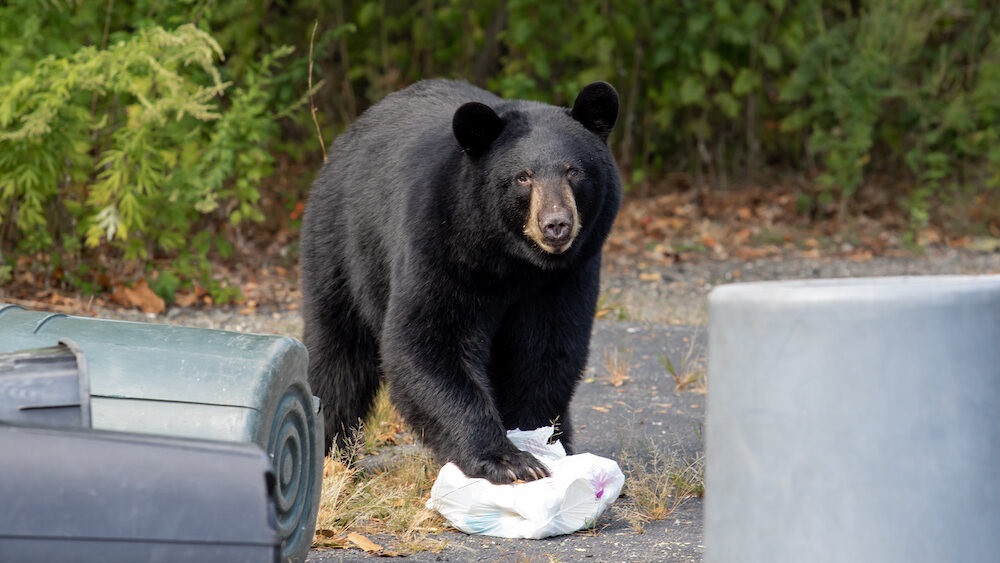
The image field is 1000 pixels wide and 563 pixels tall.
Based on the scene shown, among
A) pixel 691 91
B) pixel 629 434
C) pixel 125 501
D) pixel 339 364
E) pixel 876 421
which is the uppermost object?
pixel 691 91

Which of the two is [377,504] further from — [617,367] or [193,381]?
[617,367]

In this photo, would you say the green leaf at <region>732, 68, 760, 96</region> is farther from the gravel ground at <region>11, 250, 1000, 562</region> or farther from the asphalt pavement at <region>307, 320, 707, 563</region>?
the asphalt pavement at <region>307, 320, 707, 563</region>

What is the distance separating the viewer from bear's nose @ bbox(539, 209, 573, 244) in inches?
157

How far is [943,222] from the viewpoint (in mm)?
11117

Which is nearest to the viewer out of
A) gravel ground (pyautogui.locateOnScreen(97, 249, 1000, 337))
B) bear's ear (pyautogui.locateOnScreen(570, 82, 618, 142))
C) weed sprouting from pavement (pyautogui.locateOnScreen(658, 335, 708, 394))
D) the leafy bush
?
bear's ear (pyautogui.locateOnScreen(570, 82, 618, 142))

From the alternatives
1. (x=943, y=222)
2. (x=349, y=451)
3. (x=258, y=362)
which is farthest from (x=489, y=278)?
(x=943, y=222)

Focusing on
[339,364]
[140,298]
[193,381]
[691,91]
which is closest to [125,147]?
[140,298]

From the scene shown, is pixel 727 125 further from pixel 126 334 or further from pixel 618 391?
pixel 126 334

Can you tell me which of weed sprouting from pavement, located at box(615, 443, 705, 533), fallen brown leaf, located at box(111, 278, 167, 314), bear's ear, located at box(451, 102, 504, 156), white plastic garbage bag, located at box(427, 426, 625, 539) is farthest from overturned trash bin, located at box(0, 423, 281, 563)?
fallen brown leaf, located at box(111, 278, 167, 314)

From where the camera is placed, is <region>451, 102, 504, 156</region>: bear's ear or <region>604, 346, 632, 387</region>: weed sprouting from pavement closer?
<region>451, 102, 504, 156</region>: bear's ear

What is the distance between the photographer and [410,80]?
12.3 metres

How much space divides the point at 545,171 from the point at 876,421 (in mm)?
1944

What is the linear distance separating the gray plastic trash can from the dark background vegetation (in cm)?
506

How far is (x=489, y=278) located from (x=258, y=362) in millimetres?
1572
